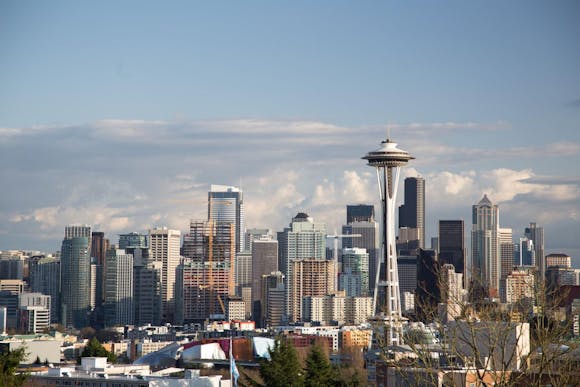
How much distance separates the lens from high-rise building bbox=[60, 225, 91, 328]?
165 m

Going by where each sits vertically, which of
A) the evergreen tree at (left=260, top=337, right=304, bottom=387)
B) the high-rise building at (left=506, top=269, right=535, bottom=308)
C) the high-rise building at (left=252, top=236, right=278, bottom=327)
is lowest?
the evergreen tree at (left=260, top=337, right=304, bottom=387)

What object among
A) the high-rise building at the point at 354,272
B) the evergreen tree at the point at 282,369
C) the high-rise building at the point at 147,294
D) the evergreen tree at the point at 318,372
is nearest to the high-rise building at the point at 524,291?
the evergreen tree at the point at 318,372

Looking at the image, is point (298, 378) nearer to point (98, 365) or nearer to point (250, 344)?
point (98, 365)

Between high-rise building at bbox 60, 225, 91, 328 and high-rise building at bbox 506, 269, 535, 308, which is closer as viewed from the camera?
high-rise building at bbox 506, 269, 535, 308

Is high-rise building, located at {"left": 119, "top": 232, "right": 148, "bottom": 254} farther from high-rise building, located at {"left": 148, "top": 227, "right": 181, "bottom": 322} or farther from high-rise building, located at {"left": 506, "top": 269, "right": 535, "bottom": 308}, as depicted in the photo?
high-rise building, located at {"left": 506, "top": 269, "right": 535, "bottom": 308}

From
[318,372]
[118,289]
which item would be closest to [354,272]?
[118,289]

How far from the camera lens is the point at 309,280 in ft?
542

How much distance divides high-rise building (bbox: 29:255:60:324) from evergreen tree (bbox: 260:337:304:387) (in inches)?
5180

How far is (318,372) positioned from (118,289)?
135m

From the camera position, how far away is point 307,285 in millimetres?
165125

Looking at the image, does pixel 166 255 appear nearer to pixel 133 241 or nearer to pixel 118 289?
pixel 133 241

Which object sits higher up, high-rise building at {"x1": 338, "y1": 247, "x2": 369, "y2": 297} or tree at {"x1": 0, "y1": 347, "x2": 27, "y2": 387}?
high-rise building at {"x1": 338, "y1": 247, "x2": 369, "y2": 297}

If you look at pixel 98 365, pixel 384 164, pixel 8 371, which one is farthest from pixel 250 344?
pixel 8 371

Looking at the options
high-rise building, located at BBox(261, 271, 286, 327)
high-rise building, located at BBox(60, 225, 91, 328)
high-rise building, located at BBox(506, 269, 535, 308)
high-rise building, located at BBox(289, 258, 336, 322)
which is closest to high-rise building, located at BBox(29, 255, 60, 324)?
high-rise building, located at BBox(60, 225, 91, 328)
